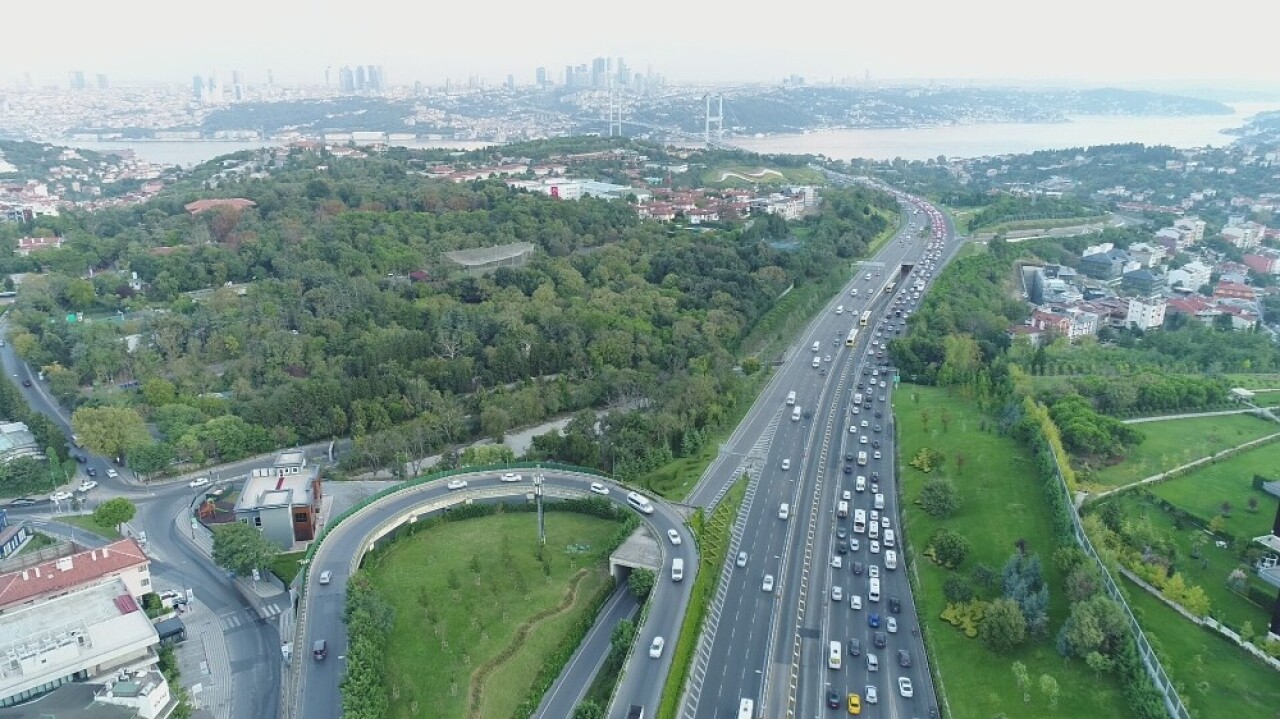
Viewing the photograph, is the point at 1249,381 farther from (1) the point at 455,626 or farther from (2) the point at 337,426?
(2) the point at 337,426

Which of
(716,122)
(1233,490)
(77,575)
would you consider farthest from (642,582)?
(716,122)

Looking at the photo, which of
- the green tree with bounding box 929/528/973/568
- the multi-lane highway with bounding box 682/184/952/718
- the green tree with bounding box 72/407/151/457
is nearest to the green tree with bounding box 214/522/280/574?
the green tree with bounding box 72/407/151/457

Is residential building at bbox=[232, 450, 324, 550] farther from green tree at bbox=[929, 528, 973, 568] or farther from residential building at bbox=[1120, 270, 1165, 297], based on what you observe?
residential building at bbox=[1120, 270, 1165, 297]

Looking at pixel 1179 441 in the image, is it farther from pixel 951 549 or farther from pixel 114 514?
pixel 114 514

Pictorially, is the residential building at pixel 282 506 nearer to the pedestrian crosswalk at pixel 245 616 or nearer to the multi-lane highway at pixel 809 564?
the pedestrian crosswalk at pixel 245 616

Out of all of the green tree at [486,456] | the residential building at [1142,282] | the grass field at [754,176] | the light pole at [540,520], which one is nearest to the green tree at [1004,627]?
the light pole at [540,520]

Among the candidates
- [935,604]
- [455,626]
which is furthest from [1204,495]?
[455,626]
